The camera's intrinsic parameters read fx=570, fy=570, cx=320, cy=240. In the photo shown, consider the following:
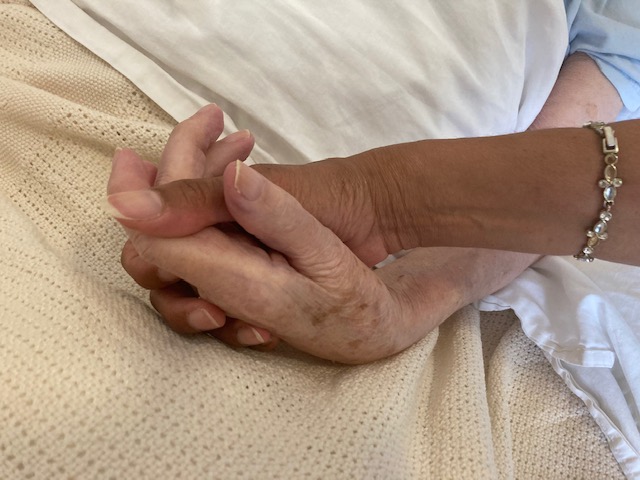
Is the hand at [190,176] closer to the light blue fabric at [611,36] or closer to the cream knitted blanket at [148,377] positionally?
the cream knitted blanket at [148,377]

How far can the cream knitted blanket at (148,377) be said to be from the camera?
0.44 m

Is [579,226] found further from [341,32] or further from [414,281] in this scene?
[341,32]

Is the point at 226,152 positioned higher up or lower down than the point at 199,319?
higher up

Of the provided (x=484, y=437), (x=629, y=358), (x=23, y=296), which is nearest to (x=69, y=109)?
(x=23, y=296)

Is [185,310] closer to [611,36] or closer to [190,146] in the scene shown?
[190,146]

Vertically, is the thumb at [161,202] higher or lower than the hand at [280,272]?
higher

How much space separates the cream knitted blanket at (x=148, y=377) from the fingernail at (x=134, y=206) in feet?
0.39

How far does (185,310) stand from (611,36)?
77 centimetres

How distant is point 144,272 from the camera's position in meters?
0.55

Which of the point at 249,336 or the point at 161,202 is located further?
the point at 249,336

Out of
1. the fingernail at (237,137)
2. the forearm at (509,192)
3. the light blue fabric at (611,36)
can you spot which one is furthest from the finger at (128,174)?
the light blue fabric at (611,36)

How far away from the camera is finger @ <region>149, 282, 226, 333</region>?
1.72 ft

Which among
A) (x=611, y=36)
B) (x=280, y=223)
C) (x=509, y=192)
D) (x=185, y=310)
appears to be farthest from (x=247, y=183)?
(x=611, y=36)

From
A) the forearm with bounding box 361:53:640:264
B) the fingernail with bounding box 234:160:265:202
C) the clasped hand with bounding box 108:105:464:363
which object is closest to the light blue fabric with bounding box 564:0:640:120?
the forearm with bounding box 361:53:640:264
